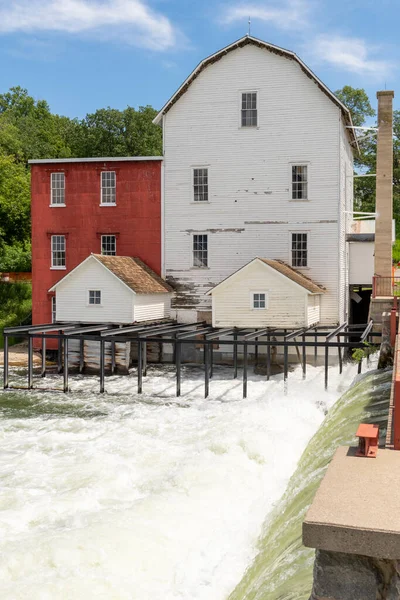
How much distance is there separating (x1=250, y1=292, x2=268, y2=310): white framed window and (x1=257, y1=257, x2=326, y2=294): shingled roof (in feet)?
4.35

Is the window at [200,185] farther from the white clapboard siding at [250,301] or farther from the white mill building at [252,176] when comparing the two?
the white clapboard siding at [250,301]

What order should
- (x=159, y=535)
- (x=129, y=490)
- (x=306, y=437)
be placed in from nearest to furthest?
(x=159, y=535)
(x=129, y=490)
(x=306, y=437)

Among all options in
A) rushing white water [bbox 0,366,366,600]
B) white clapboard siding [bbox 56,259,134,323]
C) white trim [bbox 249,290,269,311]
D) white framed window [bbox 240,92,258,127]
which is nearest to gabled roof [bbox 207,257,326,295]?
white trim [bbox 249,290,269,311]

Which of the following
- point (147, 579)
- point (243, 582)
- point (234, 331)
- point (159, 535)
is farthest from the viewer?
point (234, 331)

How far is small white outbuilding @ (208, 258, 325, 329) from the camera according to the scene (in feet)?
86.8

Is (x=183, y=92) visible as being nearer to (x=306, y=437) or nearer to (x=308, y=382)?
(x=308, y=382)

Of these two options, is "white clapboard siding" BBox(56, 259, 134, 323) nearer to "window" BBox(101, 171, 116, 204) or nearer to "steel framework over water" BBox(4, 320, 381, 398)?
"steel framework over water" BBox(4, 320, 381, 398)

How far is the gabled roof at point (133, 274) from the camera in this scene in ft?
90.6

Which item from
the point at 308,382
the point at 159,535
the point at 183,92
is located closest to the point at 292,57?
the point at 183,92

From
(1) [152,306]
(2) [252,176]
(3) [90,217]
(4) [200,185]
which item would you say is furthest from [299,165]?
(3) [90,217]

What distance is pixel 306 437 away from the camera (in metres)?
13.5

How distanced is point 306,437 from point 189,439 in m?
3.02

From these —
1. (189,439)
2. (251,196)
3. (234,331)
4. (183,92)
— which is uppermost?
(183,92)

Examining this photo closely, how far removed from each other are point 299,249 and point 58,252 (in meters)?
11.9
